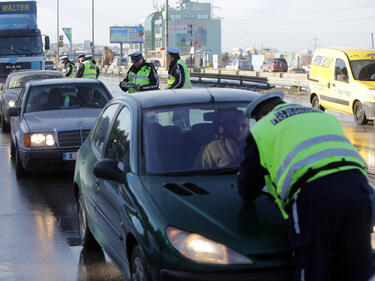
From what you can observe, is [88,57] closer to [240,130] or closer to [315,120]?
[240,130]

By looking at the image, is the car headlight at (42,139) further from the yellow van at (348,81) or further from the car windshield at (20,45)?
the car windshield at (20,45)

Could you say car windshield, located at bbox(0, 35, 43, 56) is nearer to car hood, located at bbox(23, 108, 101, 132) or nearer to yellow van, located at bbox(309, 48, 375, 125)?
yellow van, located at bbox(309, 48, 375, 125)

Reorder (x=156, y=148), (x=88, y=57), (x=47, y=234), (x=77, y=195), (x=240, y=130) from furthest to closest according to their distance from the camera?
(x=88, y=57), (x=47, y=234), (x=77, y=195), (x=240, y=130), (x=156, y=148)

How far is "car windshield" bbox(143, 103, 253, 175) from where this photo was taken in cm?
479

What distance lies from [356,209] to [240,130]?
1.86 metres

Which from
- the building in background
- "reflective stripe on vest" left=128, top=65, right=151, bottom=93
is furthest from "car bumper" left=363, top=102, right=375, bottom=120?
the building in background

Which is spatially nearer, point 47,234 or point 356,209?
point 356,209

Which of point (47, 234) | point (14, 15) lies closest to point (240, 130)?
point (47, 234)

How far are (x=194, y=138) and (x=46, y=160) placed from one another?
4.96 meters

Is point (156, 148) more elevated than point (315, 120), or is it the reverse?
point (315, 120)

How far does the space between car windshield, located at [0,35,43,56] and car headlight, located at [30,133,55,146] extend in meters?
19.5

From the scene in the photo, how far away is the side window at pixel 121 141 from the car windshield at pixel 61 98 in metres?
5.64

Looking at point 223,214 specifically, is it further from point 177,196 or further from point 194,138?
point 194,138

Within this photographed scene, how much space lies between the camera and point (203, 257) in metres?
3.70
